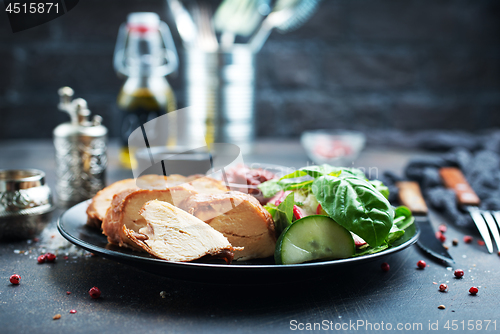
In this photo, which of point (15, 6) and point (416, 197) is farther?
point (15, 6)

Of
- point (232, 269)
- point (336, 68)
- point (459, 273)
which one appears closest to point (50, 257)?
point (232, 269)

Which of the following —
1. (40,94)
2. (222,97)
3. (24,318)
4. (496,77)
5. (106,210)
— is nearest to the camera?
(24,318)

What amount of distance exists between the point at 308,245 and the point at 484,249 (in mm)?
533

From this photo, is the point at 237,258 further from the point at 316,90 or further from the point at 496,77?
the point at 496,77

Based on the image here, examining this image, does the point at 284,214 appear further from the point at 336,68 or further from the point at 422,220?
the point at 336,68

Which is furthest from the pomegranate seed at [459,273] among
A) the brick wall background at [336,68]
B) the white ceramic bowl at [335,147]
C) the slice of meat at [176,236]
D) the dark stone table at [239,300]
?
the brick wall background at [336,68]

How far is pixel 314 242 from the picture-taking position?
77cm

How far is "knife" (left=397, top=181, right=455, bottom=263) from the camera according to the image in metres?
0.99

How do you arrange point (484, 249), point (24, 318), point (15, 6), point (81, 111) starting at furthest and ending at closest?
1. point (15, 6)
2. point (81, 111)
3. point (484, 249)
4. point (24, 318)

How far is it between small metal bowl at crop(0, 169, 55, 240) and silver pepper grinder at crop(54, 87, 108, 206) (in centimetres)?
24

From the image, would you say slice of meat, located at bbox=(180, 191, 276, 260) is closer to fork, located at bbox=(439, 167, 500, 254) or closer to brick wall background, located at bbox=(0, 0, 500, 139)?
fork, located at bbox=(439, 167, 500, 254)

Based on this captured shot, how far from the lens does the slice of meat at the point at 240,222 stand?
2.68ft

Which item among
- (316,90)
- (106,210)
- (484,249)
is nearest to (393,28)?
(316,90)

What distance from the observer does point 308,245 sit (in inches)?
30.2
